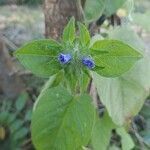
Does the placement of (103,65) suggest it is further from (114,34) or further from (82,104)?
(114,34)

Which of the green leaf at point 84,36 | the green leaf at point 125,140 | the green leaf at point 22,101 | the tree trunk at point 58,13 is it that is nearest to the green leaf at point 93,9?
the tree trunk at point 58,13

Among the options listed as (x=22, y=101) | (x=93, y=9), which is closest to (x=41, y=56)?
(x=93, y=9)

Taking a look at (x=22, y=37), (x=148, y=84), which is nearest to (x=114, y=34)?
(x=148, y=84)

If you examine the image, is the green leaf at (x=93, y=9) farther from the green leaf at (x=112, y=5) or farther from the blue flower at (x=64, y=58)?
the blue flower at (x=64, y=58)

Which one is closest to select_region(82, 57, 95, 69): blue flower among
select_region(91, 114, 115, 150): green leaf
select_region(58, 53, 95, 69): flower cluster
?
select_region(58, 53, 95, 69): flower cluster

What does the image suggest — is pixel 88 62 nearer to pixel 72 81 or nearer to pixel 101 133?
pixel 72 81

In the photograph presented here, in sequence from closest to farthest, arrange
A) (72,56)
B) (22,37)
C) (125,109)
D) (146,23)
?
(72,56) < (125,109) < (146,23) < (22,37)
